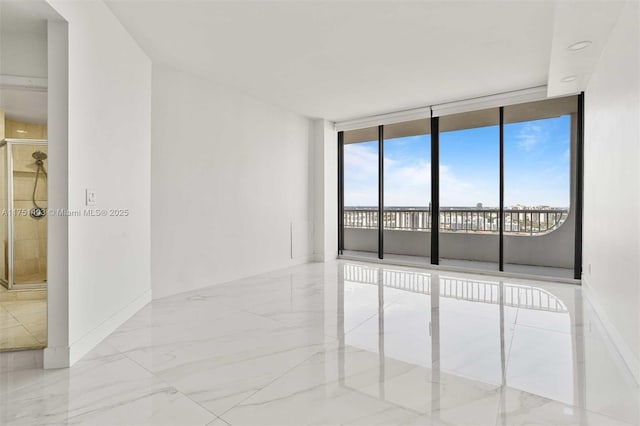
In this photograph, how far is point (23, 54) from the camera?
8.38 feet

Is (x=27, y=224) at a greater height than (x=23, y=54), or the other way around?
(x=23, y=54)

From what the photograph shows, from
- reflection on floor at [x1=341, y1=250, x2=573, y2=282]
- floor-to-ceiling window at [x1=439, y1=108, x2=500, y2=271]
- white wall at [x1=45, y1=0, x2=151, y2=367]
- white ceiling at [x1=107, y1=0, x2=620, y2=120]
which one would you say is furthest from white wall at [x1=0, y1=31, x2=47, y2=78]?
floor-to-ceiling window at [x1=439, y1=108, x2=500, y2=271]

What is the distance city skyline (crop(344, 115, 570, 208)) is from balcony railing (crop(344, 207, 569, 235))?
192 millimetres

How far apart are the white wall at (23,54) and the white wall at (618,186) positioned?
4073 millimetres

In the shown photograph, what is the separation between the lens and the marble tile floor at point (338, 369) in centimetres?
172

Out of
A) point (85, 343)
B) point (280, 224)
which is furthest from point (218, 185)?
point (85, 343)

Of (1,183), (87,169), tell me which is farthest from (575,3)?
(1,183)

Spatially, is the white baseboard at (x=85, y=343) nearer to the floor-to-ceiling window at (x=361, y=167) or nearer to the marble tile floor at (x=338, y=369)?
the marble tile floor at (x=338, y=369)

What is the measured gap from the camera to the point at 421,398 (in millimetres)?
1848

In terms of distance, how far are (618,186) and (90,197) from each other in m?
3.95

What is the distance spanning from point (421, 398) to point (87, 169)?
8.88 ft

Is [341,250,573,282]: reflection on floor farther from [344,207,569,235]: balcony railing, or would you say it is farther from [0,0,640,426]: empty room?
[344,207,569,235]: balcony railing

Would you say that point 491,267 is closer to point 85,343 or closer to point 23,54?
point 85,343

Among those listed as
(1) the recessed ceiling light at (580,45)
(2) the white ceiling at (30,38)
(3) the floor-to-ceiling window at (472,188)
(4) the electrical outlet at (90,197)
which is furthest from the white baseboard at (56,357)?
(3) the floor-to-ceiling window at (472,188)
